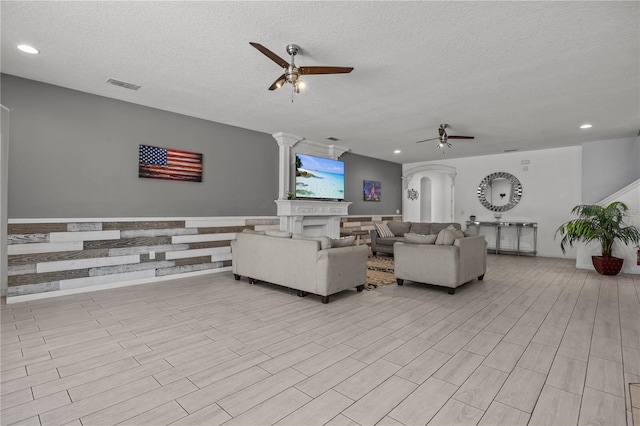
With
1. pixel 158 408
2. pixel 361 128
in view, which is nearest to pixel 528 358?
pixel 158 408

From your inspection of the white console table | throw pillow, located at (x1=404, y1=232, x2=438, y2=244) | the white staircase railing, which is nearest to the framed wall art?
the white console table

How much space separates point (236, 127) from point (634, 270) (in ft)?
25.9

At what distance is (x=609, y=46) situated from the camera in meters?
2.91

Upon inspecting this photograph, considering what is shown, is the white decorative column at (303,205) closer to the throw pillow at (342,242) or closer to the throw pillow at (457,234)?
→ the throw pillow at (342,242)

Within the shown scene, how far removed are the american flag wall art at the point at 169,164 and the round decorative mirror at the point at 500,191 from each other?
7.46 metres

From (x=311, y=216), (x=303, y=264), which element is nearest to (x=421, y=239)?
(x=303, y=264)

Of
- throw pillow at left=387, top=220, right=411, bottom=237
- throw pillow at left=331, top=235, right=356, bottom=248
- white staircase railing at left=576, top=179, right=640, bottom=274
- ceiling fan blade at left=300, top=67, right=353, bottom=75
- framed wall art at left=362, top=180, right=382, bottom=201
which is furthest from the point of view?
framed wall art at left=362, top=180, right=382, bottom=201

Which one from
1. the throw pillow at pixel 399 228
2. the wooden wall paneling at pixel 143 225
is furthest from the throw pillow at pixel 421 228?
the wooden wall paneling at pixel 143 225

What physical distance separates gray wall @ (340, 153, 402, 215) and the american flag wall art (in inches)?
158

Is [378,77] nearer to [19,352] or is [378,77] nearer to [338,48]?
[338,48]

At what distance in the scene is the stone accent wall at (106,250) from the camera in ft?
12.5

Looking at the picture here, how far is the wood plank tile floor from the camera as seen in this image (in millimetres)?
1768

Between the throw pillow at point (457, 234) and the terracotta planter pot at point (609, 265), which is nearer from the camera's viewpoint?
the throw pillow at point (457, 234)

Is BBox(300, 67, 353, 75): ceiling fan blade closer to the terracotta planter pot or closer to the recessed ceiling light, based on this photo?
the recessed ceiling light
